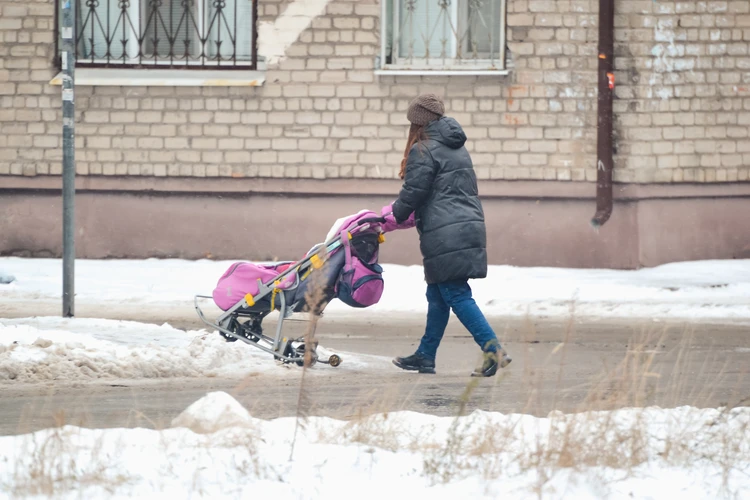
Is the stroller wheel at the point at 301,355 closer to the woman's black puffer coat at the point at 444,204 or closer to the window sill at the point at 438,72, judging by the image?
the woman's black puffer coat at the point at 444,204

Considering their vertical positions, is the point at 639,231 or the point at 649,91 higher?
the point at 649,91

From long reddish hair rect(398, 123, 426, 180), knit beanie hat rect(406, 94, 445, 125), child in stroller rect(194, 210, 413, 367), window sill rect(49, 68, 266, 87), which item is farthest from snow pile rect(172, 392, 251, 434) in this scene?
window sill rect(49, 68, 266, 87)

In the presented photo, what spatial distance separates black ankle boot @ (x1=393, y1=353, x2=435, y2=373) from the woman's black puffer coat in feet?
1.96

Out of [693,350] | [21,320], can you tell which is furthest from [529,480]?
[21,320]

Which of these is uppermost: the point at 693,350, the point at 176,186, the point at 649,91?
the point at 649,91

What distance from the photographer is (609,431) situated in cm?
450

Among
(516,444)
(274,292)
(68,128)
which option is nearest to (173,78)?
(68,128)

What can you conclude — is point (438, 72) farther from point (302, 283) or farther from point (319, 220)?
point (302, 283)

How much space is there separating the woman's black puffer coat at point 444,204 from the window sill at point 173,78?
609 cm

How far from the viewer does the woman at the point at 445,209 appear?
6.37 m

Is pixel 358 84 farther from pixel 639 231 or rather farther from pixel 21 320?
pixel 21 320

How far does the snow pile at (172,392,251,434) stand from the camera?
14.7ft

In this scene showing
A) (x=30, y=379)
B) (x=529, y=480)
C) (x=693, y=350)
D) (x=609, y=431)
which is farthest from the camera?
(x=693, y=350)

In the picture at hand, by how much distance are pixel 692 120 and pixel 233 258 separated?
5.08 m
